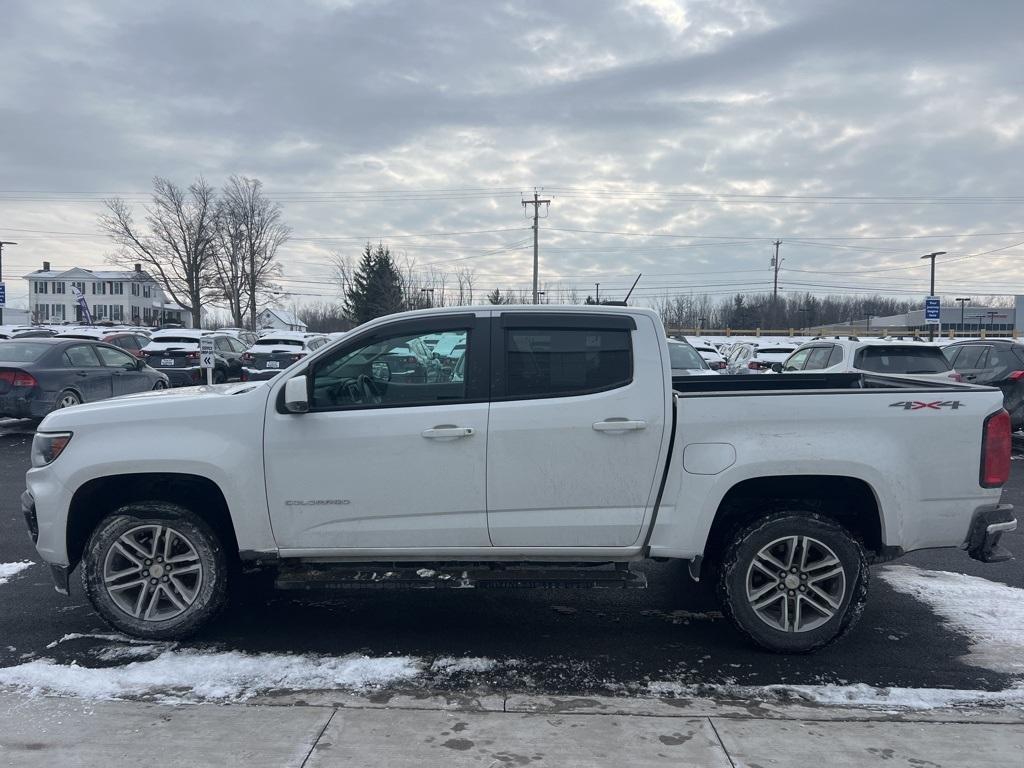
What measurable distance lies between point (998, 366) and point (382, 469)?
440 inches

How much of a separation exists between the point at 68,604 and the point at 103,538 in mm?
1183

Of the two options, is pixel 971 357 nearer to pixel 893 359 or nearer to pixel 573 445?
pixel 893 359

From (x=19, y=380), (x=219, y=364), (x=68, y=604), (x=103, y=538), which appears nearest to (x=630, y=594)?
(x=103, y=538)

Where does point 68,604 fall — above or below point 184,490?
below

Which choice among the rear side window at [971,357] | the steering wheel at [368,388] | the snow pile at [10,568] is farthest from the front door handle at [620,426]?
the rear side window at [971,357]

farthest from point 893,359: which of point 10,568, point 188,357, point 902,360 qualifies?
point 188,357

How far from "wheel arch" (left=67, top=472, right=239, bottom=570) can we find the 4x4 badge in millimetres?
3863

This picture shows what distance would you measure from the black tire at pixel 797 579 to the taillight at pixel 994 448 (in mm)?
798

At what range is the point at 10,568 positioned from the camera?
20.1ft

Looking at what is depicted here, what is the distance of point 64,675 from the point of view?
4199mm

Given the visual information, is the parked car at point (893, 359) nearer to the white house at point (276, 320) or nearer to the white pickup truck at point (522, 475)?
the white pickup truck at point (522, 475)

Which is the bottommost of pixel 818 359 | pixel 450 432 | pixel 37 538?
pixel 37 538

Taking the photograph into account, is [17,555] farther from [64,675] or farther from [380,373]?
[380,373]

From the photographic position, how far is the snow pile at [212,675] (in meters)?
4.05
